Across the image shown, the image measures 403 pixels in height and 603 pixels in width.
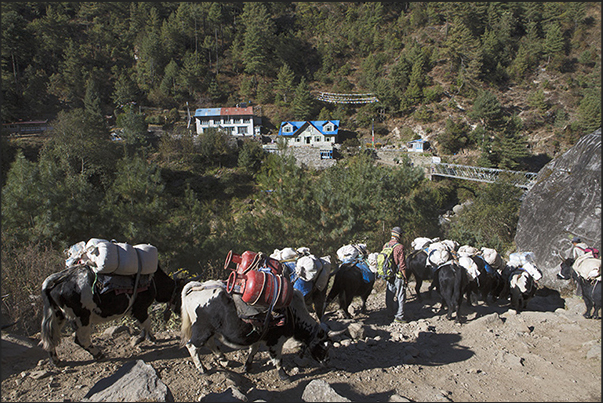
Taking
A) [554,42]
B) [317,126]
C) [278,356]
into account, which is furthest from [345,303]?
[554,42]

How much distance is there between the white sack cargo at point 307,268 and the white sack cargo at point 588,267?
522cm

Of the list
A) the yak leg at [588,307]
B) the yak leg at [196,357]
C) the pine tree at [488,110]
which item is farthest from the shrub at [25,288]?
the pine tree at [488,110]

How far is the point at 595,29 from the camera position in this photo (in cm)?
5603

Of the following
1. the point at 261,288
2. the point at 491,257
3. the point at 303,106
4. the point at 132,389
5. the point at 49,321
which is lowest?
the point at 491,257

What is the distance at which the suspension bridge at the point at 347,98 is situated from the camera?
54.0 meters

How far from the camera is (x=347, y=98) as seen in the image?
56094 millimetres

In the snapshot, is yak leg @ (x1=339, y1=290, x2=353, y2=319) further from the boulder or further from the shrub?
the shrub

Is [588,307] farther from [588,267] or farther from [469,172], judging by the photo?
[469,172]

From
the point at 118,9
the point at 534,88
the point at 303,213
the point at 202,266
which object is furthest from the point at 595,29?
the point at 118,9

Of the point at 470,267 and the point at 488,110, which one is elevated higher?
the point at 488,110

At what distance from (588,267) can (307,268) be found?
543 cm

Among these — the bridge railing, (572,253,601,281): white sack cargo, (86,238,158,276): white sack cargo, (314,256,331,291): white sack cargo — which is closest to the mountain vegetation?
the bridge railing

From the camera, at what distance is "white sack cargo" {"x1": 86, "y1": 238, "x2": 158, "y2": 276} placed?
4.52 m

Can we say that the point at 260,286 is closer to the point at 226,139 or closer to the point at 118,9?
the point at 226,139
